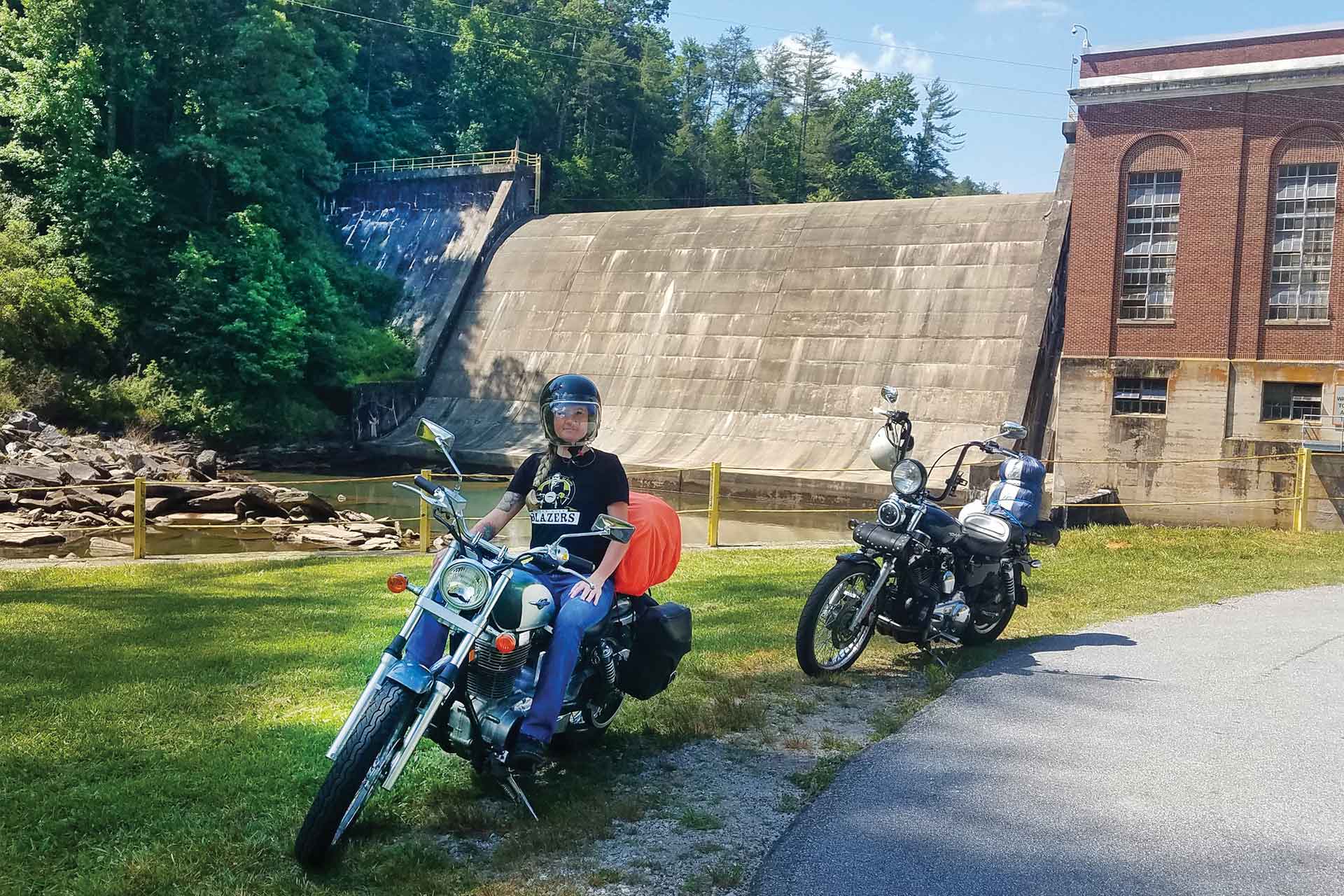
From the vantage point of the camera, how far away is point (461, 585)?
4238 millimetres

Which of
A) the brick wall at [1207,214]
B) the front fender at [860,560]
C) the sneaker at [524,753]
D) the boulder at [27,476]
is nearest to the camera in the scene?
the sneaker at [524,753]

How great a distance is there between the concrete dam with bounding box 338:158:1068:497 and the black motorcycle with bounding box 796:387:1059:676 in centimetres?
1568

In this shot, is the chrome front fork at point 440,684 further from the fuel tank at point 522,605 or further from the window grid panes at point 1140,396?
the window grid panes at point 1140,396

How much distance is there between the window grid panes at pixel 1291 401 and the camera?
21.7 meters

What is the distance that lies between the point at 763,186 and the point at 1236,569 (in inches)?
2434

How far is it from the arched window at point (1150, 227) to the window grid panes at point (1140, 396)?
4.29ft

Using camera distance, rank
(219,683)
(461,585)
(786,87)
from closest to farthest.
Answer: (461,585) < (219,683) < (786,87)

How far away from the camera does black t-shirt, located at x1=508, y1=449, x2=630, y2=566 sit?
5.00 metres

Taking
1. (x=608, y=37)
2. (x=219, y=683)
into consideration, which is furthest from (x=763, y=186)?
(x=219, y=683)

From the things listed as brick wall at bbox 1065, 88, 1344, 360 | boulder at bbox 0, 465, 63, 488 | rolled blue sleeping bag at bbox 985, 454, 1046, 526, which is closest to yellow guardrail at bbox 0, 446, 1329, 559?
boulder at bbox 0, 465, 63, 488

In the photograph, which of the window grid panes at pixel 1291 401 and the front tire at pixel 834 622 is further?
the window grid panes at pixel 1291 401

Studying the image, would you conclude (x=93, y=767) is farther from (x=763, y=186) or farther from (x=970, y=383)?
(x=763, y=186)

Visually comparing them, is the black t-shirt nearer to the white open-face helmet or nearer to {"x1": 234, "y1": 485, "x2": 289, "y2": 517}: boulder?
the white open-face helmet

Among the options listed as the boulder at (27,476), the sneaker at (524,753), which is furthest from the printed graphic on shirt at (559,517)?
the boulder at (27,476)
